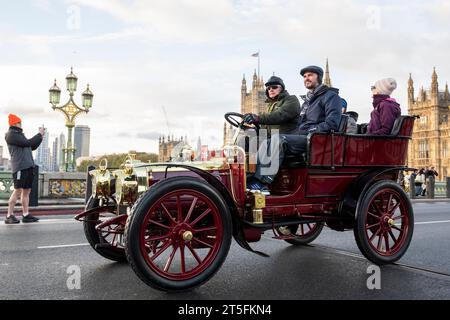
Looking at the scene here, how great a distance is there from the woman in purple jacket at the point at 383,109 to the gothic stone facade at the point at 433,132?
215 ft

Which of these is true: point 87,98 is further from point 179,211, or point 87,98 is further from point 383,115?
point 179,211

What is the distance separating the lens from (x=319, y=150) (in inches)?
164

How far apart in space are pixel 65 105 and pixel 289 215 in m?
16.4

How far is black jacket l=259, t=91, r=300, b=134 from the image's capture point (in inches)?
171

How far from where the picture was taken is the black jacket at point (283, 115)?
14.3 ft

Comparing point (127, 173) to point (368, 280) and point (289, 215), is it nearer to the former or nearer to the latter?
point (289, 215)

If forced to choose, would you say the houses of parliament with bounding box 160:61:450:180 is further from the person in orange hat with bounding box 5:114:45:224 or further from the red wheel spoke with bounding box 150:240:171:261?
the red wheel spoke with bounding box 150:240:171:261

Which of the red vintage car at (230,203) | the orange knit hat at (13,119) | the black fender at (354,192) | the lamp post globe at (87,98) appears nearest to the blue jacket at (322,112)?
the red vintage car at (230,203)

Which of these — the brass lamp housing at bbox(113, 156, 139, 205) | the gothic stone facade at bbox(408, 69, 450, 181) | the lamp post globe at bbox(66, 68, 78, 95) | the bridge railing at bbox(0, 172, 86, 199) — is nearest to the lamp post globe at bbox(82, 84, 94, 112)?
the lamp post globe at bbox(66, 68, 78, 95)

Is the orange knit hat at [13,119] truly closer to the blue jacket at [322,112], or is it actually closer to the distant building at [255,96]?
the blue jacket at [322,112]

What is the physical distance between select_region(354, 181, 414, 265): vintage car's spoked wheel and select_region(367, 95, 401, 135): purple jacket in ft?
2.14

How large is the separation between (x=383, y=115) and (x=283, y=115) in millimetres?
1273

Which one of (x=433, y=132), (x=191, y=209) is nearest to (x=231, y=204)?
(x=191, y=209)

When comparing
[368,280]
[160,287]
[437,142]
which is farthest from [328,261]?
[437,142]
